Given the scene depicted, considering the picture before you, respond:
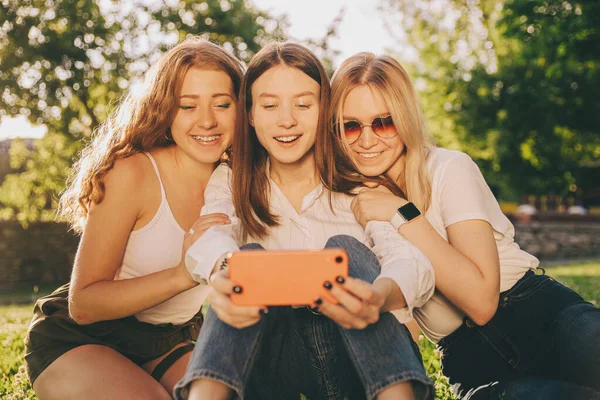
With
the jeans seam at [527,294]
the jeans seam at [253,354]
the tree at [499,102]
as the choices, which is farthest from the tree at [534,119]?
the jeans seam at [253,354]

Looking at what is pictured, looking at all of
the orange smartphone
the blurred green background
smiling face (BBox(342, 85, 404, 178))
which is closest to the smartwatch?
smiling face (BBox(342, 85, 404, 178))

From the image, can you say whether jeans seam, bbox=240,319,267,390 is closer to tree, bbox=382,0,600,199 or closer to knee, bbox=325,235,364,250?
knee, bbox=325,235,364,250

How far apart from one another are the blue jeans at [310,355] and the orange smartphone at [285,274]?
0.28m

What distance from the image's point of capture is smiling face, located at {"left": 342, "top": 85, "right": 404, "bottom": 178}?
3279 millimetres

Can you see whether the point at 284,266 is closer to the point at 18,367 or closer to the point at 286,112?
the point at 286,112

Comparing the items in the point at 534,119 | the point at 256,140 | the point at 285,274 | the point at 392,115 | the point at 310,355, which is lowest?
the point at 534,119

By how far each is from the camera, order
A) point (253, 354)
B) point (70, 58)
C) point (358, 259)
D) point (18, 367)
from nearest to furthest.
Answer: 1. point (253, 354)
2. point (358, 259)
3. point (18, 367)
4. point (70, 58)

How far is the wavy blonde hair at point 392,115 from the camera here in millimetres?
3195

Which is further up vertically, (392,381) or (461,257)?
(461,257)

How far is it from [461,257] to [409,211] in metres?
0.33

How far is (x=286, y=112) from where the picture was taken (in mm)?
3191

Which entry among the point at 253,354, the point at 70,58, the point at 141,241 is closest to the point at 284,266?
the point at 253,354

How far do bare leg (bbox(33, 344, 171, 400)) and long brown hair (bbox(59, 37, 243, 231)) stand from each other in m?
0.82

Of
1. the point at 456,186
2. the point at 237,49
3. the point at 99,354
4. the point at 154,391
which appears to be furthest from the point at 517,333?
the point at 237,49
